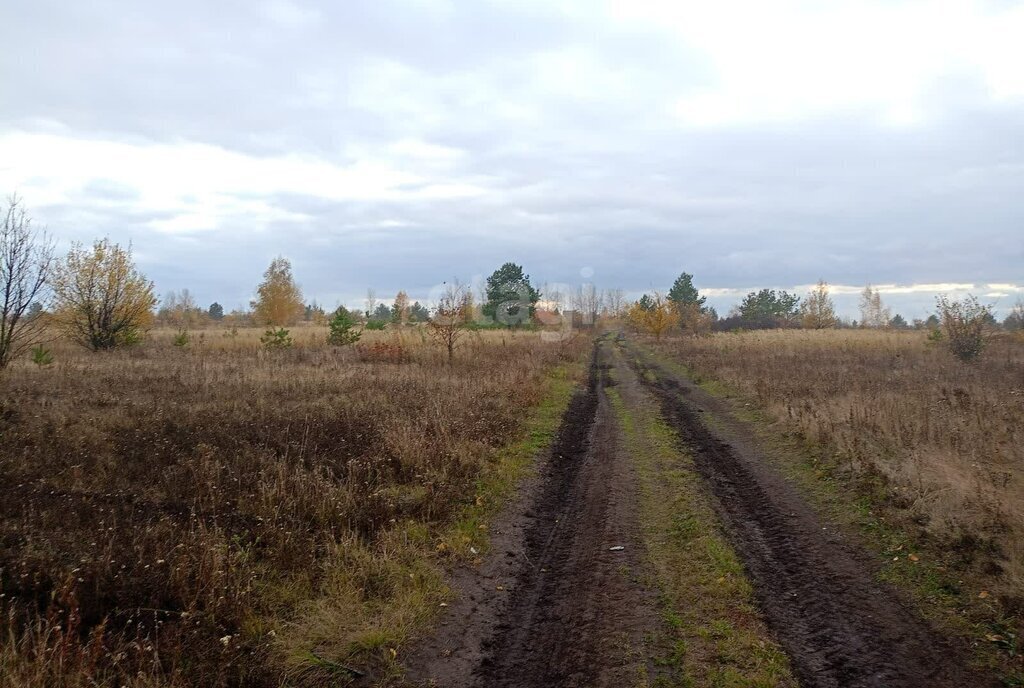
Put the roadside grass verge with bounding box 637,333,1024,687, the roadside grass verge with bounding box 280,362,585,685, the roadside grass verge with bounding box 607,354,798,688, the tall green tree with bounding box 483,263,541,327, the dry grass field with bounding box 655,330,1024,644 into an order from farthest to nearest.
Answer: the tall green tree with bounding box 483,263,541,327
the dry grass field with bounding box 655,330,1024,644
the roadside grass verge with bounding box 637,333,1024,687
the roadside grass verge with bounding box 280,362,585,685
the roadside grass verge with bounding box 607,354,798,688

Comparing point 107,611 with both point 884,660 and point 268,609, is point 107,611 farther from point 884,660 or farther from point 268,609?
point 884,660

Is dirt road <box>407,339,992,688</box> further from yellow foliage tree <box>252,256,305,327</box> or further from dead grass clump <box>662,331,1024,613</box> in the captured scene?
yellow foliage tree <box>252,256,305,327</box>

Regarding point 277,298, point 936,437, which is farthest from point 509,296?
point 936,437

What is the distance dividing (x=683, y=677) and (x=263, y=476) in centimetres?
522

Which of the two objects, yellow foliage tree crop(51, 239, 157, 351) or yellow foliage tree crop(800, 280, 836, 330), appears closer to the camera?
yellow foliage tree crop(51, 239, 157, 351)

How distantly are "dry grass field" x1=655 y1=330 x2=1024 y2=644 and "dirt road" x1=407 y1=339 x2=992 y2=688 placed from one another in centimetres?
90

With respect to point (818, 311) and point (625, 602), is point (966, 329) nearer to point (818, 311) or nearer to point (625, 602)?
point (625, 602)

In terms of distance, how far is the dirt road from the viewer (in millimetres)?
3920

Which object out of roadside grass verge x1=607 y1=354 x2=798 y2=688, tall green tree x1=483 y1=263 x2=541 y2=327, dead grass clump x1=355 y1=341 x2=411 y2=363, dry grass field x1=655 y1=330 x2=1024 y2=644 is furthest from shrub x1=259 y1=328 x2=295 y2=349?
tall green tree x1=483 y1=263 x2=541 y2=327

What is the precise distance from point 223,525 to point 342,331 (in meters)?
22.3

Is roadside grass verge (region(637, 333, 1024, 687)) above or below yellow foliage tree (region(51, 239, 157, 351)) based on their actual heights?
below

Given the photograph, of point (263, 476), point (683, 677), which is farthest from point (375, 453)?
point (683, 677)

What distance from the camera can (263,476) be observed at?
6.66 m

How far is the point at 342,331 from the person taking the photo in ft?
89.1
